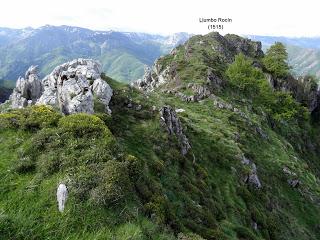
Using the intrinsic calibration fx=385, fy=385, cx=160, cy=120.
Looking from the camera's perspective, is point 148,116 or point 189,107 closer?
point 148,116

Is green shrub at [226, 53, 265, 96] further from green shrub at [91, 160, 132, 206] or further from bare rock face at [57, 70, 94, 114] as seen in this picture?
green shrub at [91, 160, 132, 206]

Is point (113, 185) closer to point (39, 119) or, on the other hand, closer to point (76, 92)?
point (39, 119)

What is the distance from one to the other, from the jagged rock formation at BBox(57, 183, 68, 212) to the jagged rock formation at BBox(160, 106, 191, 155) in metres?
17.3

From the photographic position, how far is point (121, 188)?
15.8 metres

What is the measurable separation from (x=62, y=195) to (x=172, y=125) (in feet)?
68.5

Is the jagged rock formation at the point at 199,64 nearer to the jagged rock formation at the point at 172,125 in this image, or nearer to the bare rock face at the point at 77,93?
the jagged rock formation at the point at 172,125

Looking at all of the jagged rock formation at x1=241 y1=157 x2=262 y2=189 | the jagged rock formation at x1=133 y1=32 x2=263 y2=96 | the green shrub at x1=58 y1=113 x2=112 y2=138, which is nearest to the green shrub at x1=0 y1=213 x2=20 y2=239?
the green shrub at x1=58 y1=113 x2=112 y2=138

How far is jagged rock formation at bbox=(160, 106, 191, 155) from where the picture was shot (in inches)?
1263

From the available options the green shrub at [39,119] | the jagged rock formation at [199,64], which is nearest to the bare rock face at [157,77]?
the jagged rock formation at [199,64]

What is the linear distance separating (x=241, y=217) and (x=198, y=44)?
101m

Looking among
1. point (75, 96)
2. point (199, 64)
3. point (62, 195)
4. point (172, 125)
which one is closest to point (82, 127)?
point (62, 195)

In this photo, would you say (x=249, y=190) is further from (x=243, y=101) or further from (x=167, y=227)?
(x=243, y=101)

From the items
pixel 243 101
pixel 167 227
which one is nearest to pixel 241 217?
pixel 167 227

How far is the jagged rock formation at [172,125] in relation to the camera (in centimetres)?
3207
